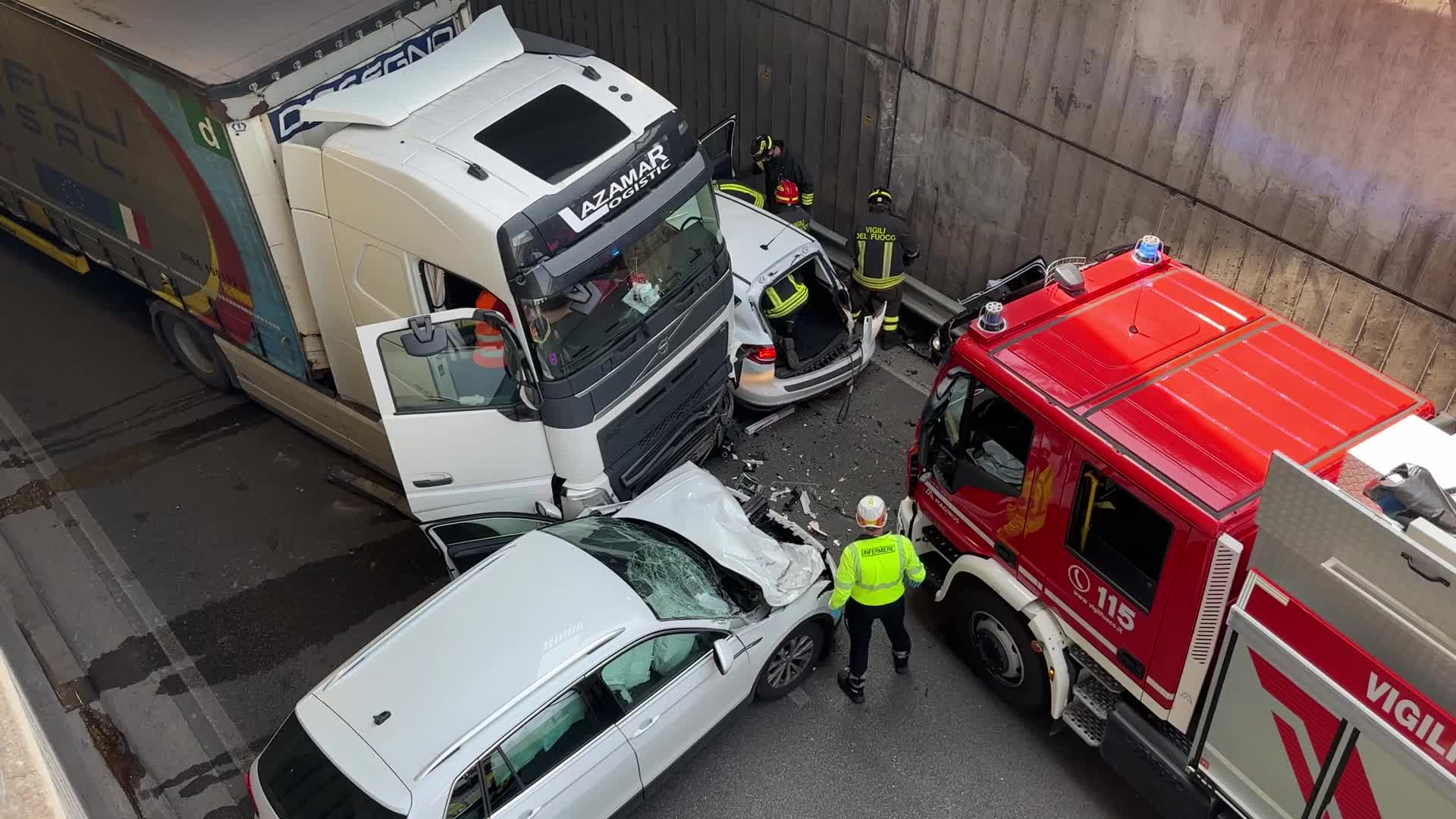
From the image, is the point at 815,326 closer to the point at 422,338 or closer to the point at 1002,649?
the point at 1002,649

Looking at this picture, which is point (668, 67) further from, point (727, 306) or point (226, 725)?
point (226, 725)

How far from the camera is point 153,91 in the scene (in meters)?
7.35

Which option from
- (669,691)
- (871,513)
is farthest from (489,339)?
(871,513)

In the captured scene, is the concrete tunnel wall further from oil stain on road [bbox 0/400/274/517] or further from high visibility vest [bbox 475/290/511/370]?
oil stain on road [bbox 0/400/274/517]

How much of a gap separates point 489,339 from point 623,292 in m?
0.91

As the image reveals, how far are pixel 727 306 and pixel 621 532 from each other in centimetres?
208

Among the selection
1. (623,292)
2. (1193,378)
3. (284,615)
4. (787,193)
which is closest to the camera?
(1193,378)

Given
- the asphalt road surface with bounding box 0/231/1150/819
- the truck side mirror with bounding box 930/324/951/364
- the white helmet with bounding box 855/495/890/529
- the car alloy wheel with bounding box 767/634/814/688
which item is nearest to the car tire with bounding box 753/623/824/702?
the car alloy wheel with bounding box 767/634/814/688

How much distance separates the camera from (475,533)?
699cm

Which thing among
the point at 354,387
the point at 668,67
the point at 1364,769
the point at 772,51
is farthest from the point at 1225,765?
the point at 668,67

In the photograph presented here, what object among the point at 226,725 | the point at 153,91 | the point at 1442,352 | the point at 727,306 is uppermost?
the point at 153,91

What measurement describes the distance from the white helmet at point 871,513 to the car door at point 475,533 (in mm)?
2049

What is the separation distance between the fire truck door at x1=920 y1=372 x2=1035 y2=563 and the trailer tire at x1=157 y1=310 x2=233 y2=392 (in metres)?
6.13

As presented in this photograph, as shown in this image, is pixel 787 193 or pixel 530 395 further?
pixel 787 193
